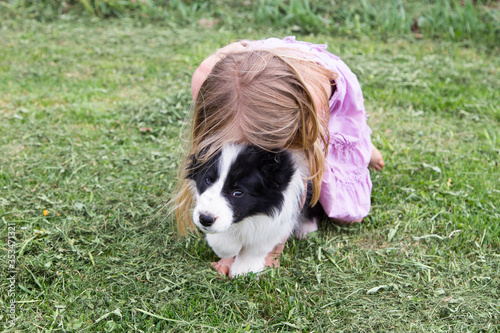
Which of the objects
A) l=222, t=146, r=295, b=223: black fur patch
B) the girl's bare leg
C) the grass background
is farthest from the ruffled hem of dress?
l=222, t=146, r=295, b=223: black fur patch

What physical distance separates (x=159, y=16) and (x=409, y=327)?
5.58 metres

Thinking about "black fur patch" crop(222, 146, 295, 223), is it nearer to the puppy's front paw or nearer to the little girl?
the little girl

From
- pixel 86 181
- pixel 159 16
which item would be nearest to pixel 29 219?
pixel 86 181

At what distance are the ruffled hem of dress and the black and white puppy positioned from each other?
21cm

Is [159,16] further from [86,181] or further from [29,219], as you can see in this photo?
[29,219]

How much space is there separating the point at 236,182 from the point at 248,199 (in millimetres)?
120

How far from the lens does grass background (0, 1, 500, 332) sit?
2.27 meters

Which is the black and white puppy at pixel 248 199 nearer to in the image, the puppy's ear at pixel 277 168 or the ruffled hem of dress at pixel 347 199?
the puppy's ear at pixel 277 168

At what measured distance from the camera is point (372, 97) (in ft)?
14.9

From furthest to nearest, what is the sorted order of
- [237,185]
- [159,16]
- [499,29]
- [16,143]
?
[159,16], [499,29], [16,143], [237,185]

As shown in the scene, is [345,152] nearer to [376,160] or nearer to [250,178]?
[376,160]

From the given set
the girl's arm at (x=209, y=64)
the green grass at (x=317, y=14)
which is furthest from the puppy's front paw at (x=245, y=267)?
the green grass at (x=317, y=14)

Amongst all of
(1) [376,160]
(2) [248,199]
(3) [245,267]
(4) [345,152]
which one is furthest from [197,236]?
(1) [376,160]

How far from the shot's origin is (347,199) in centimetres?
275
